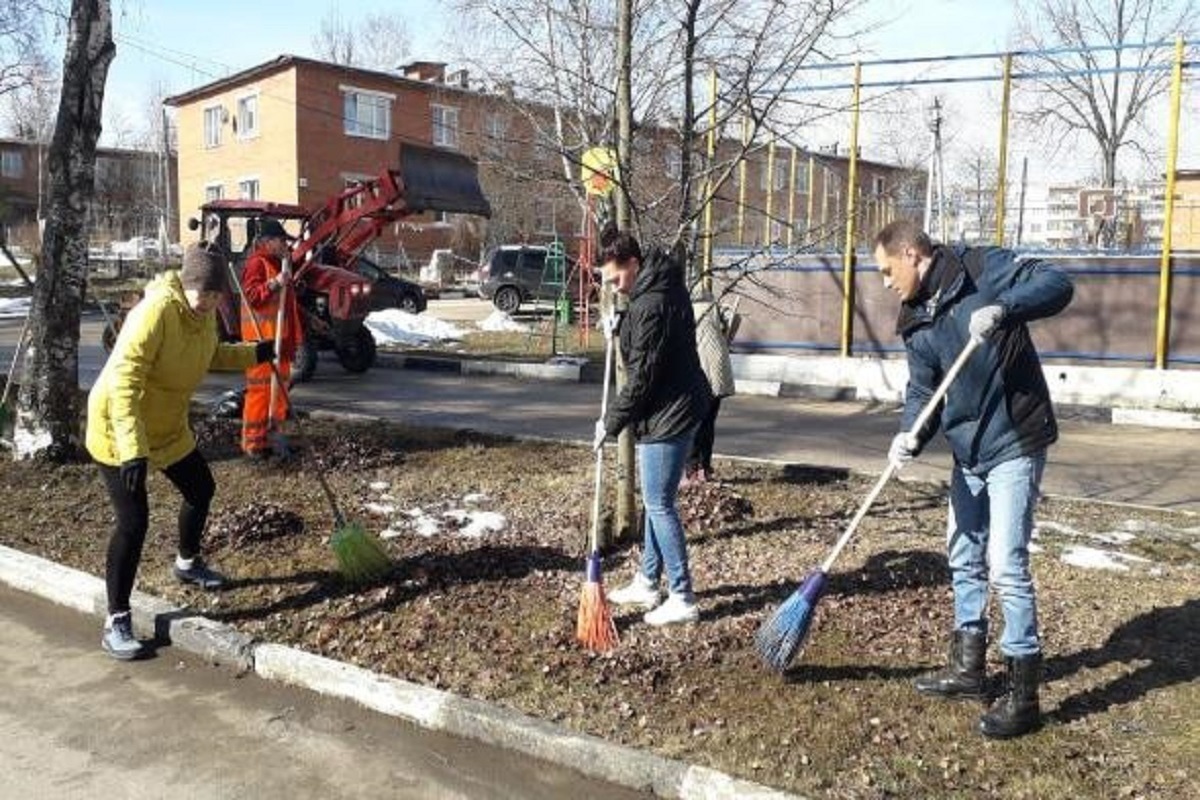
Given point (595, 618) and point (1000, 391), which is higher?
point (1000, 391)

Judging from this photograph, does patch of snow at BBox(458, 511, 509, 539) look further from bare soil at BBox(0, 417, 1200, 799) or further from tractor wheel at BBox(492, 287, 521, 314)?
tractor wheel at BBox(492, 287, 521, 314)

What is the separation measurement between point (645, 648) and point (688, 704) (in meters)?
0.55

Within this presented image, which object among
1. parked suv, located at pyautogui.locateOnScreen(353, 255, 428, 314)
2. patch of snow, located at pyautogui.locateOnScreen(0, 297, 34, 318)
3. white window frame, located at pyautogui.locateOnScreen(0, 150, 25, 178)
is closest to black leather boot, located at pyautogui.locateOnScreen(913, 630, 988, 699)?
parked suv, located at pyautogui.locateOnScreen(353, 255, 428, 314)

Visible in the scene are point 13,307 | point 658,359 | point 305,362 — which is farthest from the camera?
point 13,307

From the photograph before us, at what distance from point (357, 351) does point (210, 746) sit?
11327 mm

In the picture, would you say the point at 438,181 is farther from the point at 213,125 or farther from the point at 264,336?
the point at 213,125

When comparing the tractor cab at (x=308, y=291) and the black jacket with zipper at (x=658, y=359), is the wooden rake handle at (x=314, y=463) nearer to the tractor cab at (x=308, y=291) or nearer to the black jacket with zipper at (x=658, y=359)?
the black jacket with zipper at (x=658, y=359)

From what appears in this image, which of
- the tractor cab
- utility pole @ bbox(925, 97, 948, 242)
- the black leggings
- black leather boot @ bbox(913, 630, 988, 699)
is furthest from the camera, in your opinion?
utility pole @ bbox(925, 97, 948, 242)

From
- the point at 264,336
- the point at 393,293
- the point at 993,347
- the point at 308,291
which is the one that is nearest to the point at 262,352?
the point at 264,336

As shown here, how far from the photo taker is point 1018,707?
373 cm

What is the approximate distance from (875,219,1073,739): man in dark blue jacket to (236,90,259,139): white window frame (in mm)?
38081

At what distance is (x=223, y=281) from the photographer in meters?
4.81

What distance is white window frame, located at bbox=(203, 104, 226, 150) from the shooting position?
1607 inches

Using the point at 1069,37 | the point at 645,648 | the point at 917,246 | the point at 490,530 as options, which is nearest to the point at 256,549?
the point at 490,530
